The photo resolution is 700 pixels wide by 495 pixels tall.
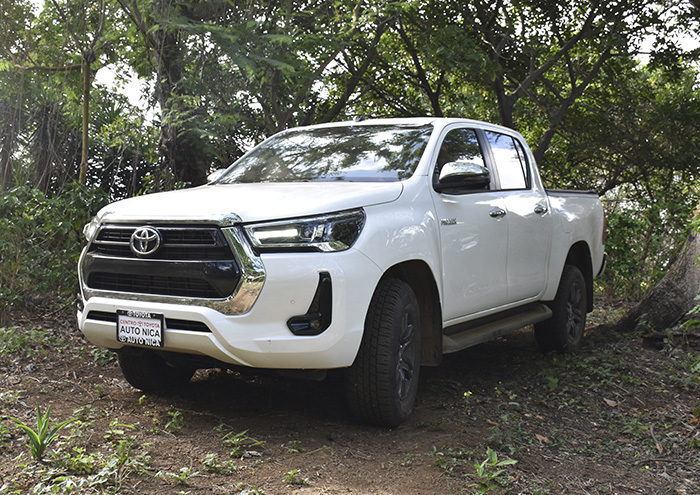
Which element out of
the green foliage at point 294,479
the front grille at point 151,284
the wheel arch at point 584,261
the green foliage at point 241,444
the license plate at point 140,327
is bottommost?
the green foliage at point 294,479

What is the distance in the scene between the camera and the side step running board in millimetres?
4734

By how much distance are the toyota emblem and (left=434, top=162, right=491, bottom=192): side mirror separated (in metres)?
1.78

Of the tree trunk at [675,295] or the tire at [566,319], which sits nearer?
the tire at [566,319]

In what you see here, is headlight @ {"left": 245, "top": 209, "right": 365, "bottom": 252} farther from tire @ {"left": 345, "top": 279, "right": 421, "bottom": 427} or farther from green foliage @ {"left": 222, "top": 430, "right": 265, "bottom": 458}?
green foliage @ {"left": 222, "top": 430, "right": 265, "bottom": 458}

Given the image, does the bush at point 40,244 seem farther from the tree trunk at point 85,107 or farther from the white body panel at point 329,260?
the white body panel at point 329,260

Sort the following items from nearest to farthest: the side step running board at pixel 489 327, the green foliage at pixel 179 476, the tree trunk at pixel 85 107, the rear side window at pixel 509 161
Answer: the green foliage at pixel 179 476 < the side step running board at pixel 489 327 < the rear side window at pixel 509 161 < the tree trunk at pixel 85 107

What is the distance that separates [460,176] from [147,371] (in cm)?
235

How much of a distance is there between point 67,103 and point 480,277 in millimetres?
6082

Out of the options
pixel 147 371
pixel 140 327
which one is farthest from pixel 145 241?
pixel 147 371

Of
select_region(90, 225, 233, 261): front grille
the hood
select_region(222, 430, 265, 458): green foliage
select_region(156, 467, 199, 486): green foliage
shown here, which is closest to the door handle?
the hood

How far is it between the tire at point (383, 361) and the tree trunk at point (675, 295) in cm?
375

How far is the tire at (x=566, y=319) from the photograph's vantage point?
21.1 ft

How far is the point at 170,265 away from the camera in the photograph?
3793 mm

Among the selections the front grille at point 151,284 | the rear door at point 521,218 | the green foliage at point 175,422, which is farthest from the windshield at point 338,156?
the green foliage at point 175,422
